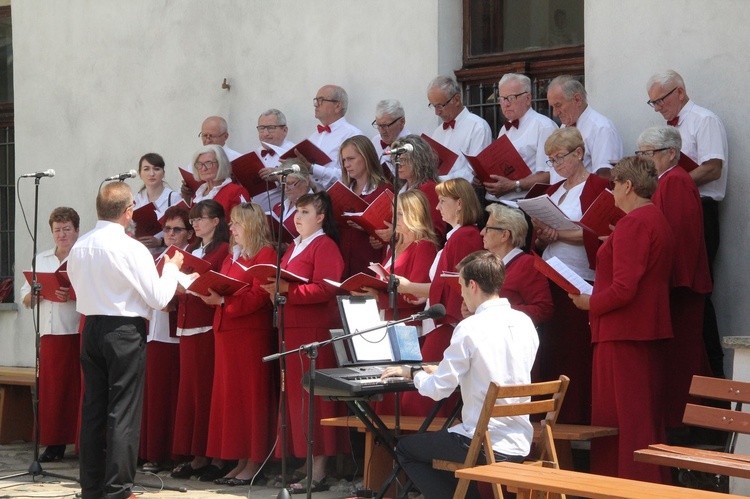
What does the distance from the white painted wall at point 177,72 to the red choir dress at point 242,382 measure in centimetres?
236

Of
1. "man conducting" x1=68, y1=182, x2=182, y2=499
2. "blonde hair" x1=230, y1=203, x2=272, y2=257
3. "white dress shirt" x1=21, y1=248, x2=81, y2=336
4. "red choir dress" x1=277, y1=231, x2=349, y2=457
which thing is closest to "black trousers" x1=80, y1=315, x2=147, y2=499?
"man conducting" x1=68, y1=182, x2=182, y2=499

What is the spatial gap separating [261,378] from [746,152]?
3652 millimetres

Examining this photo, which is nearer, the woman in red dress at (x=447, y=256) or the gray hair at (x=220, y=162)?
the woman in red dress at (x=447, y=256)

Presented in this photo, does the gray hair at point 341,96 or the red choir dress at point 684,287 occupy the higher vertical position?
the gray hair at point 341,96

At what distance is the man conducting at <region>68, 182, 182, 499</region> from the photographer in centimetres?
682

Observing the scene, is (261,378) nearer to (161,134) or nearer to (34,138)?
(161,134)

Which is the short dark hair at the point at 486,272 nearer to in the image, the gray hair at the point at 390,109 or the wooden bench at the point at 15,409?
the gray hair at the point at 390,109

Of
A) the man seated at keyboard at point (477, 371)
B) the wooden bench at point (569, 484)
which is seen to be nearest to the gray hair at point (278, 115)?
the man seated at keyboard at point (477, 371)

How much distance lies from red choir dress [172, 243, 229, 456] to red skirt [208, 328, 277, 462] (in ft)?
0.87

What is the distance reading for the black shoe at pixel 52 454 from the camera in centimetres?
945

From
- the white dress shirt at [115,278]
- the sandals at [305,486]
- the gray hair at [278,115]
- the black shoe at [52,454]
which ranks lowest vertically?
the black shoe at [52,454]

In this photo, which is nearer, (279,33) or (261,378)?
(261,378)

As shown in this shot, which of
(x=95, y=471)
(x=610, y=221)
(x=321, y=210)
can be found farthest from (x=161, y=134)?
(x=610, y=221)

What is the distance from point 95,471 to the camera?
694cm
